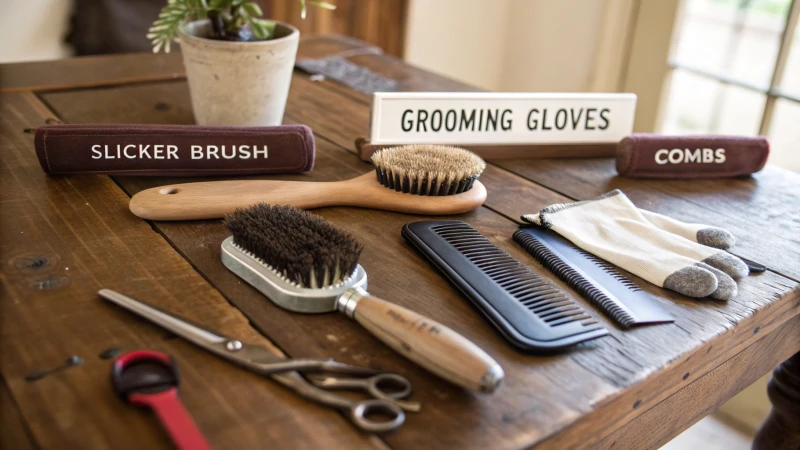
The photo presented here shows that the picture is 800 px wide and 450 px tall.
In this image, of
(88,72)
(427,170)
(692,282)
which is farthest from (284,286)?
(88,72)

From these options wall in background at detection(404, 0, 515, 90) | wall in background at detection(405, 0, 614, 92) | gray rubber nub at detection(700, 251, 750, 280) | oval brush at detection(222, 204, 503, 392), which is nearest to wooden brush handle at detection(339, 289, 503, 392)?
oval brush at detection(222, 204, 503, 392)

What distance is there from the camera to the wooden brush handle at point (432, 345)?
1.65 ft

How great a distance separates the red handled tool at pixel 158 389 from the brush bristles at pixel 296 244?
0.43 ft

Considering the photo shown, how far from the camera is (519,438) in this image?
0.48 m

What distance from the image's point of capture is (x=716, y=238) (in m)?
0.79

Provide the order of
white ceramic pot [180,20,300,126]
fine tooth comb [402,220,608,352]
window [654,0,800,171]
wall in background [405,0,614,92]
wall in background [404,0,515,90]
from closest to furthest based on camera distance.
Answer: fine tooth comb [402,220,608,352], white ceramic pot [180,20,300,126], window [654,0,800,171], wall in background [405,0,614,92], wall in background [404,0,515,90]

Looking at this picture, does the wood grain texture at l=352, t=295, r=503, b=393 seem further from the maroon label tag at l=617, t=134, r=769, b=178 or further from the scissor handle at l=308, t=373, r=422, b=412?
the maroon label tag at l=617, t=134, r=769, b=178

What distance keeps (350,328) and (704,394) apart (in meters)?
0.36

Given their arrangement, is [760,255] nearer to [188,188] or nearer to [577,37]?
[188,188]

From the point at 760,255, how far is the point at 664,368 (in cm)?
29

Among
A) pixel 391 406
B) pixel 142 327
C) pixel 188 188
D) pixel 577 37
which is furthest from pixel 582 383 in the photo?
pixel 577 37

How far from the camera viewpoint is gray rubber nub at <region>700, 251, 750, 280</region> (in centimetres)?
72

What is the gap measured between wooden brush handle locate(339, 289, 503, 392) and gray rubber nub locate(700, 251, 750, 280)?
0.33m

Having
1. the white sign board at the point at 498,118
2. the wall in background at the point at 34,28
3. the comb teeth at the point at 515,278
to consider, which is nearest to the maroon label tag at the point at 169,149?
the white sign board at the point at 498,118
